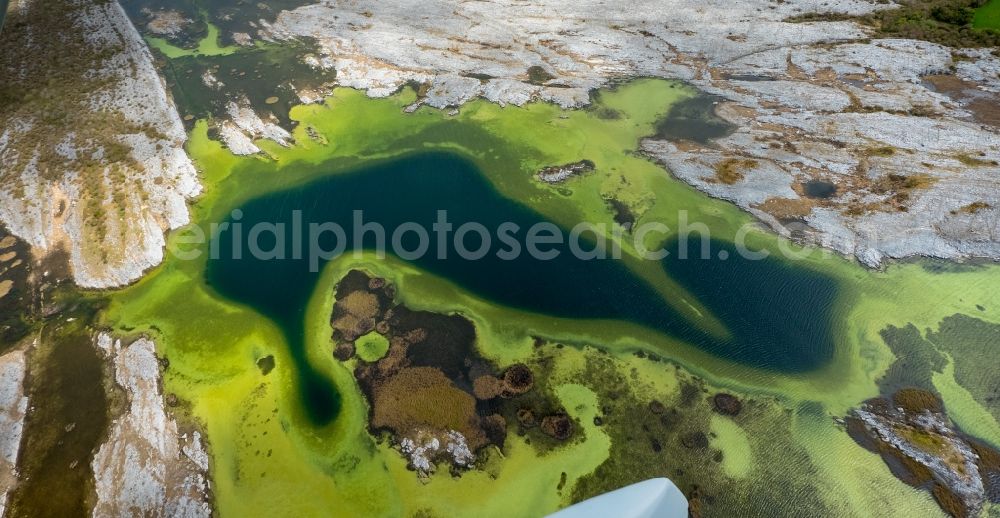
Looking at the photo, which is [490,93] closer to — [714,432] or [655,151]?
[655,151]

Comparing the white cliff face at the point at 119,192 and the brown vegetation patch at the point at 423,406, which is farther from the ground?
the brown vegetation patch at the point at 423,406

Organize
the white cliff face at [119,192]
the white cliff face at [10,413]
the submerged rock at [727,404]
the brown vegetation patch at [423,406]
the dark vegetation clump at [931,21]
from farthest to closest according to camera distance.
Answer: the dark vegetation clump at [931,21], the white cliff face at [119,192], the submerged rock at [727,404], the brown vegetation patch at [423,406], the white cliff face at [10,413]

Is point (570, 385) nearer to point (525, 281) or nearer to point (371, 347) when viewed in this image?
point (525, 281)

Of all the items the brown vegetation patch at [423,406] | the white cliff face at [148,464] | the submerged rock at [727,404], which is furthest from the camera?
the submerged rock at [727,404]

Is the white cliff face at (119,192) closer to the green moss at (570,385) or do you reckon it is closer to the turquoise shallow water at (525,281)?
the green moss at (570,385)

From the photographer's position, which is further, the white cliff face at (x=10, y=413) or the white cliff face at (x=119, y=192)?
the white cliff face at (x=119, y=192)

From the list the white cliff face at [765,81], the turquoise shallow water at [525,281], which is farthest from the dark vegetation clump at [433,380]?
the white cliff face at [765,81]

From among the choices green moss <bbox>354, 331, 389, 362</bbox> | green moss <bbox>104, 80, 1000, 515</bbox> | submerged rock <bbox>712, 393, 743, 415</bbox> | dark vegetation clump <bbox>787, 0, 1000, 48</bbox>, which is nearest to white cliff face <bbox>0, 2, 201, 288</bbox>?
green moss <bbox>104, 80, 1000, 515</bbox>
